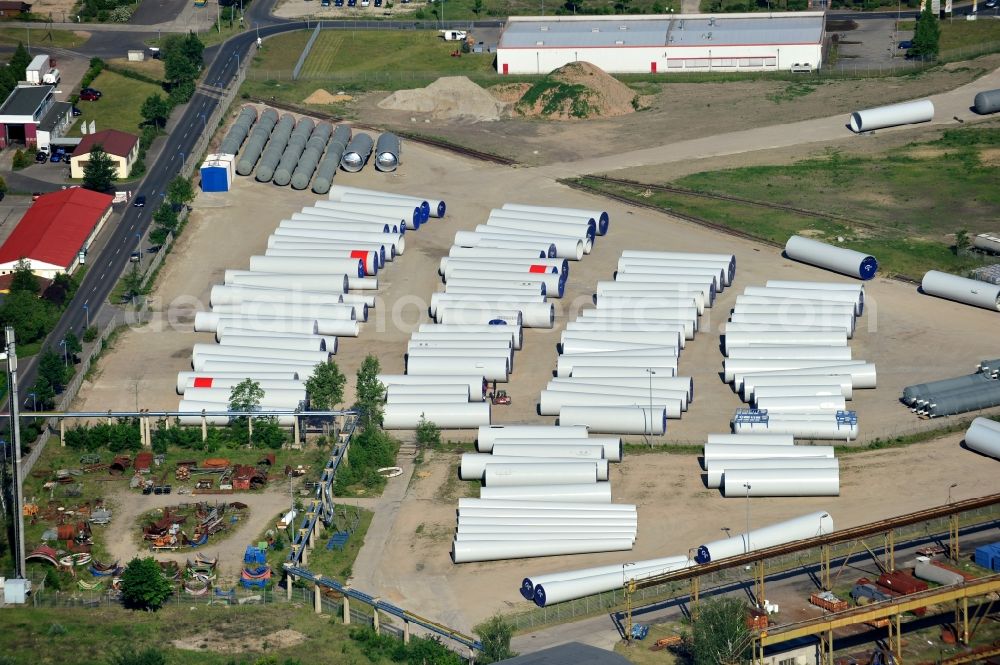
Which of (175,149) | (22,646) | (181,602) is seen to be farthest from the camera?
(175,149)

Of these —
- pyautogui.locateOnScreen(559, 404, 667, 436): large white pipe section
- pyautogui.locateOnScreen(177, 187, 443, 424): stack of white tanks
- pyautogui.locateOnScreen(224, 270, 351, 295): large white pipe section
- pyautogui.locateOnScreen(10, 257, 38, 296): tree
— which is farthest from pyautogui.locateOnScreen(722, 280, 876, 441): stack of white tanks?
pyautogui.locateOnScreen(10, 257, 38, 296): tree

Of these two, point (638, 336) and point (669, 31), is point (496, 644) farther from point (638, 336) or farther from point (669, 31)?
point (669, 31)

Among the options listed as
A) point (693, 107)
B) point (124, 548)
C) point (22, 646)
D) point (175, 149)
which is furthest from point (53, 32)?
point (22, 646)

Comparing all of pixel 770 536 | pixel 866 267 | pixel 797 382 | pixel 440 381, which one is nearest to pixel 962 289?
pixel 866 267

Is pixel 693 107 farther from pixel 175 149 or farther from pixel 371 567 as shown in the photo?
pixel 371 567

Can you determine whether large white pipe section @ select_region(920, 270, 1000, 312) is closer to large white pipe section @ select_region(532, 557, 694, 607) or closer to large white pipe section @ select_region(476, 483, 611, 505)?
large white pipe section @ select_region(476, 483, 611, 505)

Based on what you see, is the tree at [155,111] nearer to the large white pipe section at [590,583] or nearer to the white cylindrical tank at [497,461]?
the white cylindrical tank at [497,461]

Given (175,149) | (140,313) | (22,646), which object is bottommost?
(22,646)
